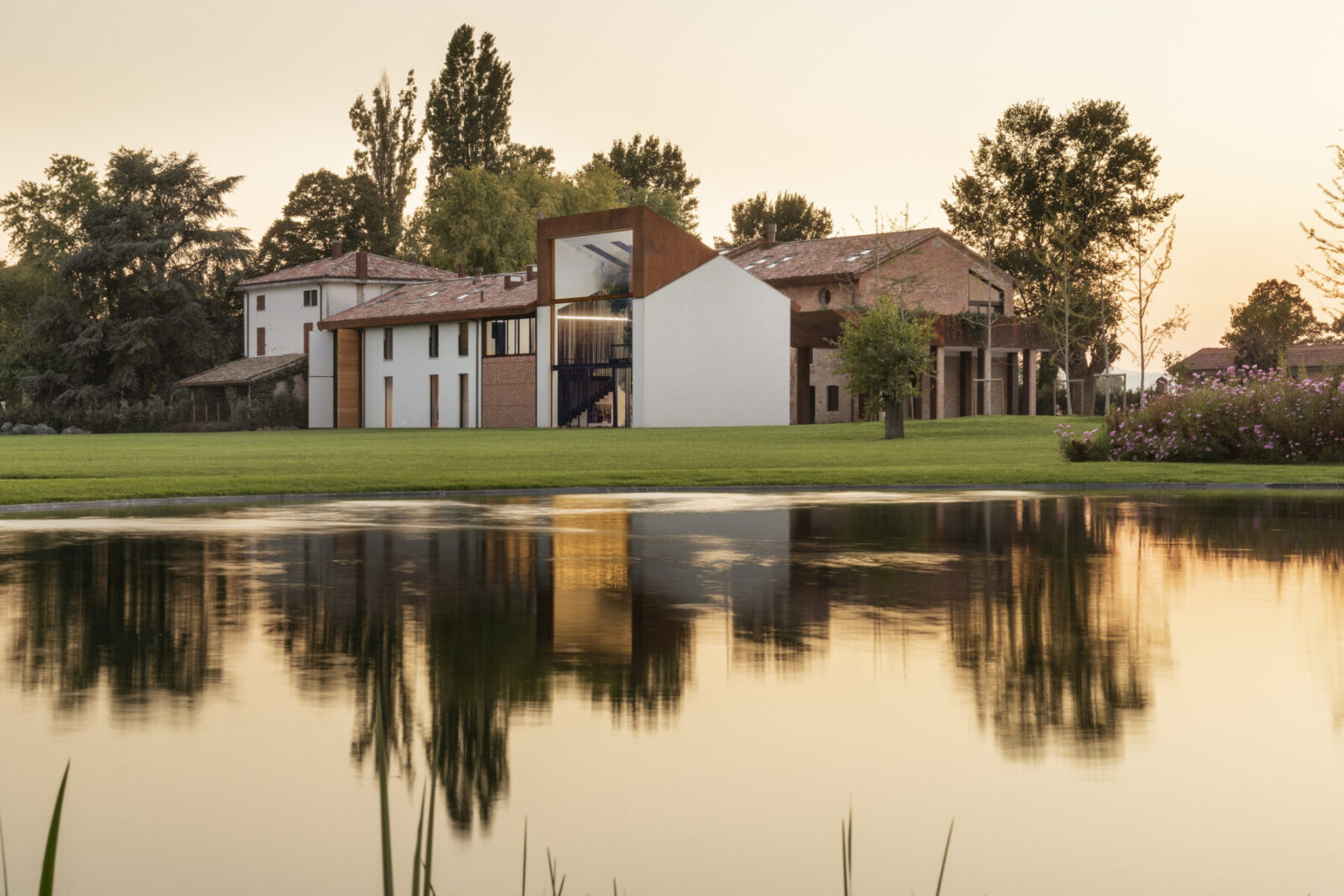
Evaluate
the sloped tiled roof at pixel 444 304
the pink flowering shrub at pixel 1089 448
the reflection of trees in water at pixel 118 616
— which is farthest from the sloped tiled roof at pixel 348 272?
the reflection of trees in water at pixel 118 616

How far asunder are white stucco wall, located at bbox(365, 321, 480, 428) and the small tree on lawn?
1029 inches

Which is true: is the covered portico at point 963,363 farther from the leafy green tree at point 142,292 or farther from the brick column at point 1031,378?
the leafy green tree at point 142,292

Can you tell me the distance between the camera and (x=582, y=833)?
5316mm

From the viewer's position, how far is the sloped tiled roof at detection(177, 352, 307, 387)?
8012cm

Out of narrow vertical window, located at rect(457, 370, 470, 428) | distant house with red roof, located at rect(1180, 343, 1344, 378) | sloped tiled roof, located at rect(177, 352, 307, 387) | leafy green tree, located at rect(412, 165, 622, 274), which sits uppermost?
leafy green tree, located at rect(412, 165, 622, 274)

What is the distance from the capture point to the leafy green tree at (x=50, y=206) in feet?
348

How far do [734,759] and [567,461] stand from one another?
28227mm

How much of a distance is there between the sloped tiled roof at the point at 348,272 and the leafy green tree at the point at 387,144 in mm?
14312

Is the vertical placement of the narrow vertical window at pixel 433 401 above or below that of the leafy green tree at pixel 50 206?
below

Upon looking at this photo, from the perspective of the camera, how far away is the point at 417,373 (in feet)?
245

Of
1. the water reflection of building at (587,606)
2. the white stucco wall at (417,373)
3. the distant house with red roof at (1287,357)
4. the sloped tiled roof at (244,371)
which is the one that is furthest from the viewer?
the distant house with red roof at (1287,357)

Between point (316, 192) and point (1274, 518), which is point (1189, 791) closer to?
point (1274, 518)

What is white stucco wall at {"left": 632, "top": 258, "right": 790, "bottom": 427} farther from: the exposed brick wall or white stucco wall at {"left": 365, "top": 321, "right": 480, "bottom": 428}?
white stucco wall at {"left": 365, "top": 321, "right": 480, "bottom": 428}

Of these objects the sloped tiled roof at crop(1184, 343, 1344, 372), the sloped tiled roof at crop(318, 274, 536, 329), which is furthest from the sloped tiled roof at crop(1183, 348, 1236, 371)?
the sloped tiled roof at crop(318, 274, 536, 329)
